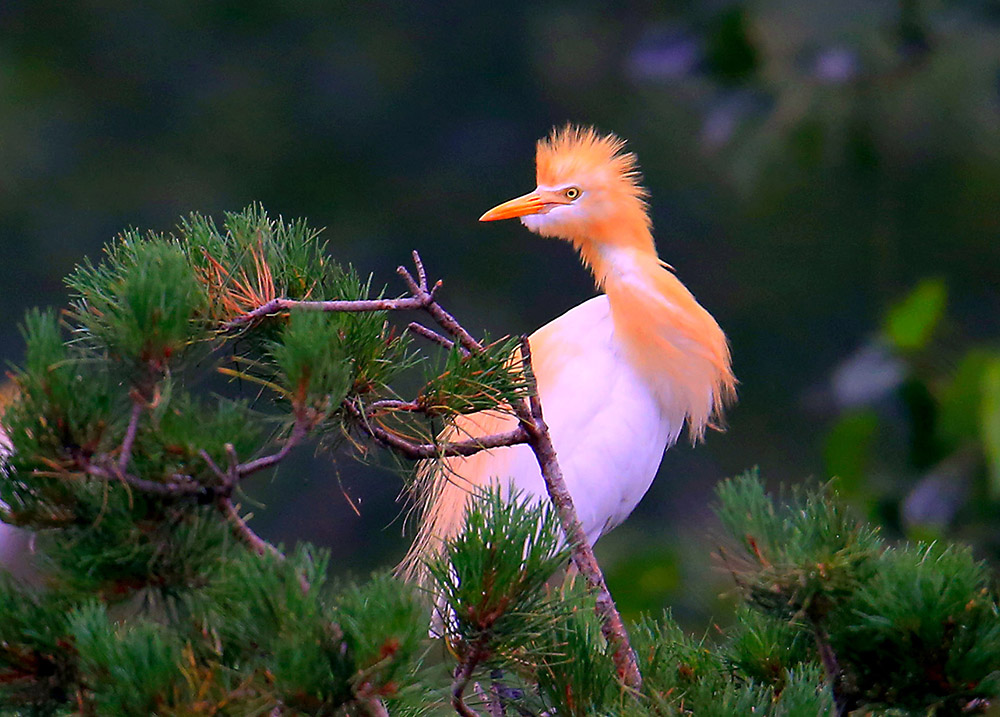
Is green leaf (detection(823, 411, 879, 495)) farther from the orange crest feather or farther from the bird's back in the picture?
the orange crest feather

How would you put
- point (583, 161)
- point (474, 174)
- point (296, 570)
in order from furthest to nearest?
point (474, 174) → point (583, 161) → point (296, 570)

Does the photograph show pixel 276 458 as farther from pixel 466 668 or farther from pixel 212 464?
pixel 466 668

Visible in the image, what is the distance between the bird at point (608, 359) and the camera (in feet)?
5.91

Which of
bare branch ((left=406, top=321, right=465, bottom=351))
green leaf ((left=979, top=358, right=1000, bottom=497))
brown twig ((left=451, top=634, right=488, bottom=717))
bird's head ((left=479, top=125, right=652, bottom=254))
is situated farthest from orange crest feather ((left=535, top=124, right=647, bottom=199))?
brown twig ((left=451, top=634, right=488, bottom=717))

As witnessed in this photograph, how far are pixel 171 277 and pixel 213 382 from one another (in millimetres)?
4060

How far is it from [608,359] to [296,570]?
1.22 m

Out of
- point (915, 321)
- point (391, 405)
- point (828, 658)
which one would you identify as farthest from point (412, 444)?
point (915, 321)

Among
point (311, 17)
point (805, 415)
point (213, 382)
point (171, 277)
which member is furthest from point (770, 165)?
point (171, 277)

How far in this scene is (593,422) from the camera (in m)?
1.90

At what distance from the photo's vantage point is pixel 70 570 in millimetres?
789

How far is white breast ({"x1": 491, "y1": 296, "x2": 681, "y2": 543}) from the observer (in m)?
1.89

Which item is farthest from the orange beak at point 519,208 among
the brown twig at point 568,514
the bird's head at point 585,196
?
the brown twig at point 568,514

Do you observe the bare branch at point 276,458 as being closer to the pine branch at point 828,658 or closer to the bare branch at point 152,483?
the bare branch at point 152,483

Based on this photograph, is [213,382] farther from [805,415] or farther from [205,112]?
[805,415]
